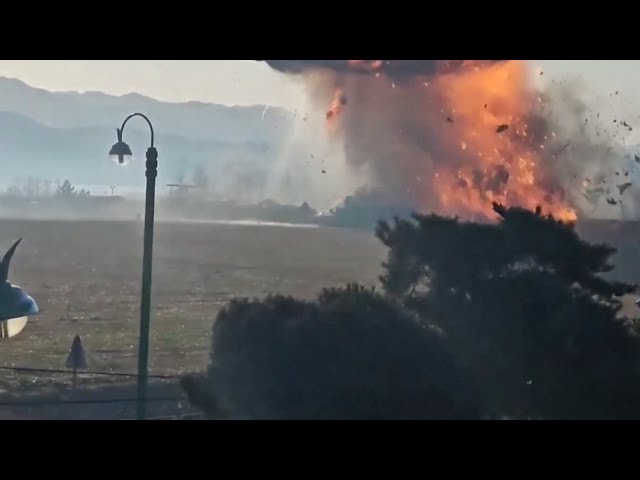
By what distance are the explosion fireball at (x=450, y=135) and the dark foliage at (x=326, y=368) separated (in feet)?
2.21

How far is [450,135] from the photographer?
16.1ft

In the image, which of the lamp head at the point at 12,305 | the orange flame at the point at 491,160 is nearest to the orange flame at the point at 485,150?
the orange flame at the point at 491,160

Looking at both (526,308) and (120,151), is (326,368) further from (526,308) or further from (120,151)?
(120,151)

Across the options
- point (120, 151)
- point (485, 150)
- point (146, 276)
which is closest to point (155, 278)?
point (146, 276)

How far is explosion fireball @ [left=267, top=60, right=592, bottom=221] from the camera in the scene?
487cm

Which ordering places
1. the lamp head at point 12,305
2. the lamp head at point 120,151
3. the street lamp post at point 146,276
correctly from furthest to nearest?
the street lamp post at point 146,276 → the lamp head at point 12,305 → the lamp head at point 120,151

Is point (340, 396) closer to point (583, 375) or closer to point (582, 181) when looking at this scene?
point (583, 375)

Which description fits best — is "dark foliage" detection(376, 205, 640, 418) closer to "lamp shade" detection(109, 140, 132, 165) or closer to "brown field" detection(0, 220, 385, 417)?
"brown field" detection(0, 220, 385, 417)

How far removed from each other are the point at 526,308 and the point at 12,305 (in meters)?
2.43

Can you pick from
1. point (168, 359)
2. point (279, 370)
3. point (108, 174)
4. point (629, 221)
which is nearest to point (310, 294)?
point (279, 370)

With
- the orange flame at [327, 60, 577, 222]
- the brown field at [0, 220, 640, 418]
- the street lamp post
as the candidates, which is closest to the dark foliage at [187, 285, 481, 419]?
the brown field at [0, 220, 640, 418]

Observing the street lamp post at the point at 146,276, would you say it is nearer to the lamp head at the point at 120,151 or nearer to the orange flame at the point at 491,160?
the lamp head at the point at 120,151

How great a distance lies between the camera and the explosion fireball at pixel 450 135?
16.0 ft

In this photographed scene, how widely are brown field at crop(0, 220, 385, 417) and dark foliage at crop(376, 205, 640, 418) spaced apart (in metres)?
0.30
